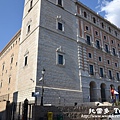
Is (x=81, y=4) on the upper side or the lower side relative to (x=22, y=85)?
upper

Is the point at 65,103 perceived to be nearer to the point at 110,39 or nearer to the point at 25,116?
the point at 25,116

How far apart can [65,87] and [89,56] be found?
791cm

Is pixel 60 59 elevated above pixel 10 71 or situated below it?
above

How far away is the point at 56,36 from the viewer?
67.7 ft

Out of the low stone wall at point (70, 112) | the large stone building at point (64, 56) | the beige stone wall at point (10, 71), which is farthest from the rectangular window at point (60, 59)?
the beige stone wall at point (10, 71)

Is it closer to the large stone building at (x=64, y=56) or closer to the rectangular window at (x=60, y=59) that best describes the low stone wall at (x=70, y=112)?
the large stone building at (x=64, y=56)

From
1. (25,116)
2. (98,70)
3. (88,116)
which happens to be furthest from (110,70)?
(25,116)

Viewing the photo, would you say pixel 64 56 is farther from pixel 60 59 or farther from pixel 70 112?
pixel 70 112

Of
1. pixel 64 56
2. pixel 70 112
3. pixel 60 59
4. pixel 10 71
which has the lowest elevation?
pixel 70 112

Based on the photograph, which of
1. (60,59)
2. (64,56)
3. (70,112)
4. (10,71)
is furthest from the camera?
(10,71)

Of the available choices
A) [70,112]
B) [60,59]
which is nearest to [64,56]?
[60,59]

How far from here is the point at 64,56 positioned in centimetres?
2027

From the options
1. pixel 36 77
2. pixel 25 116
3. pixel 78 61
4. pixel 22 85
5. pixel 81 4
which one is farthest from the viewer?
pixel 81 4

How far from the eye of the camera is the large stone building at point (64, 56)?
17.8 metres
